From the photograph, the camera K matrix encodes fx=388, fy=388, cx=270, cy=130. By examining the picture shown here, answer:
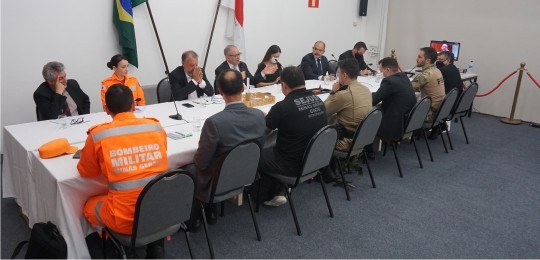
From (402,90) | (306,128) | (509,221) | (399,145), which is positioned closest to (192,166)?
(306,128)

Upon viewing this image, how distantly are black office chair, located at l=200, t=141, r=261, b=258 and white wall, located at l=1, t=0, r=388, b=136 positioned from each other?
2958 mm

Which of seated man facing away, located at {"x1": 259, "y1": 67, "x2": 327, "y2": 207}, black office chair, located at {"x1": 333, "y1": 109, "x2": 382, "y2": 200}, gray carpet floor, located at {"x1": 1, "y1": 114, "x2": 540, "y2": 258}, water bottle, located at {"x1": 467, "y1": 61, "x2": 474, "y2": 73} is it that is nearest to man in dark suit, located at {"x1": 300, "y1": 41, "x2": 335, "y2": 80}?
gray carpet floor, located at {"x1": 1, "y1": 114, "x2": 540, "y2": 258}

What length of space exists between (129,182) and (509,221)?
2.87m

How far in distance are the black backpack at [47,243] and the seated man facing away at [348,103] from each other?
2.17 m

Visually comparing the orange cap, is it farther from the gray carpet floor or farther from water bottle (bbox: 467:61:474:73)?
water bottle (bbox: 467:61:474:73)

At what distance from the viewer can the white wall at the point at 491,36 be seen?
19.6 ft

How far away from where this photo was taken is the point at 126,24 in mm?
4566

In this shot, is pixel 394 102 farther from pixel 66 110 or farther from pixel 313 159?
pixel 66 110

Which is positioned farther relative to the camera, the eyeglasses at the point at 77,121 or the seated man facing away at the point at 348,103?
the seated man facing away at the point at 348,103

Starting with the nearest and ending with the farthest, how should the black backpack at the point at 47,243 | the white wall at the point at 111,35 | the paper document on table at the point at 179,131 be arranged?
the black backpack at the point at 47,243, the paper document on table at the point at 179,131, the white wall at the point at 111,35

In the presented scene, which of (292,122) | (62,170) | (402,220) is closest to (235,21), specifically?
(292,122)

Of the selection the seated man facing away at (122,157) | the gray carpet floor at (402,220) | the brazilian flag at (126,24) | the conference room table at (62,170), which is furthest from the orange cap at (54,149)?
the brazilian flag at (126,24)

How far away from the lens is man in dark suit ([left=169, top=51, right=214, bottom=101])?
3.89 metres

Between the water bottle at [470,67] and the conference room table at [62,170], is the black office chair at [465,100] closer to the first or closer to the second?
the water bottle at [470,67]
